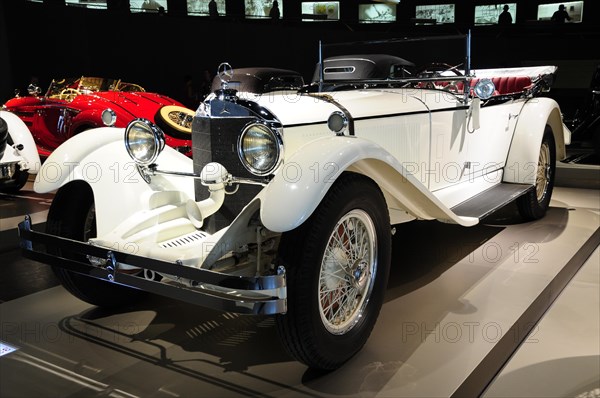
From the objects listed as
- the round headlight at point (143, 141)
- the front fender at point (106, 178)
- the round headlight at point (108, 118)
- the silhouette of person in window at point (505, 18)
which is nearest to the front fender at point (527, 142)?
the front fender at point (106, 178)

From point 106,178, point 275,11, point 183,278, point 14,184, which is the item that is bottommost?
point 14,184

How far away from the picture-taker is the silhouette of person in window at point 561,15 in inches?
328

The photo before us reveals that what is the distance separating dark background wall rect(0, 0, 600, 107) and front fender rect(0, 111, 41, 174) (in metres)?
3.21

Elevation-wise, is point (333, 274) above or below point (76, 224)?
below

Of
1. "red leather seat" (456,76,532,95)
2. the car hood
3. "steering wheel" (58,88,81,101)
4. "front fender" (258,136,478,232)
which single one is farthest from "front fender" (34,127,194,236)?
"steering wheel" (58,88,81,101)

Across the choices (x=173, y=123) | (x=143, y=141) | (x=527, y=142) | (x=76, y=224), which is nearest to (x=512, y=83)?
(x=527, y=142)

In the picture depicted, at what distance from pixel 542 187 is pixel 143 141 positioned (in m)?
3.70

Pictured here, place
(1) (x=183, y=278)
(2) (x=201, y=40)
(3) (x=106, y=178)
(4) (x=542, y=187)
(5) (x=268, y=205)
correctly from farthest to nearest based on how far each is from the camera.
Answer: (2) (x=201, y=40) → (4) (x=542, y=187) → (3) (x=106, y=178) → (1) (x=183, y=278) → (5) (x=268, y=205)

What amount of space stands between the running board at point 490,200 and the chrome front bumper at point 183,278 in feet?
5.84

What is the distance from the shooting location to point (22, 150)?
5508 mm

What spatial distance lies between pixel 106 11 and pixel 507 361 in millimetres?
8572

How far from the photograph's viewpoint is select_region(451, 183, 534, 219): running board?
3412mm

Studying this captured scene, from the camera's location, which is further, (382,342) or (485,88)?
(485,88)

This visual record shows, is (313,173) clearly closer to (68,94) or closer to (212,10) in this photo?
(68,94)
